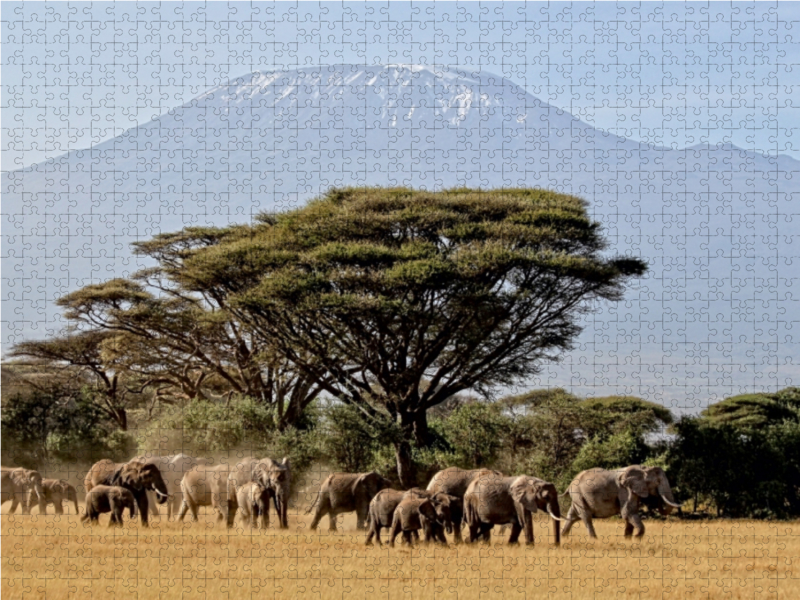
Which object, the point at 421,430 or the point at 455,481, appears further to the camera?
the point at 421,430

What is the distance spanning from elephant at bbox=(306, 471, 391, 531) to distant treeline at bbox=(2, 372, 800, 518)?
302 inches

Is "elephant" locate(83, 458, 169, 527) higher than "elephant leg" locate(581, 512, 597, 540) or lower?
higher

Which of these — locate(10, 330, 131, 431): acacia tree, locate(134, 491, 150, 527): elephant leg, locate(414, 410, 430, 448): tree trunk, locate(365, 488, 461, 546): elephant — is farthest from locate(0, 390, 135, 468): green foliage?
locate(365, 488, 461, 546): elephant

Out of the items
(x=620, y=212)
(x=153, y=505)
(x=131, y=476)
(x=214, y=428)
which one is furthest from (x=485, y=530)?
(x=214, y=428)

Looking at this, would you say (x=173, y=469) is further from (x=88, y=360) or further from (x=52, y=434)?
(x=88, y=360)

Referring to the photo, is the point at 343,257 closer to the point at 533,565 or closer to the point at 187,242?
the point at 187,242

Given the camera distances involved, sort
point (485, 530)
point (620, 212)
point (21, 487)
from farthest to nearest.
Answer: point (21, 487) → point (620, 212) → point (485, 530)

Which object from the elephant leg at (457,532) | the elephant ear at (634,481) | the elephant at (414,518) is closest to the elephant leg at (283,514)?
the elephant at (414,518)

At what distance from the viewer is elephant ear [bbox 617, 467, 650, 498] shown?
24.5m

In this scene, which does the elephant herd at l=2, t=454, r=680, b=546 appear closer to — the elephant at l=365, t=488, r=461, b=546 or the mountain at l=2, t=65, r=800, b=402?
the elephant at l=365, t=488, r=461, b=546

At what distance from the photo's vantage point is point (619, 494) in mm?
24578

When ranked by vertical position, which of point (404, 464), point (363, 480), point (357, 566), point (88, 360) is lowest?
point (357, 566)

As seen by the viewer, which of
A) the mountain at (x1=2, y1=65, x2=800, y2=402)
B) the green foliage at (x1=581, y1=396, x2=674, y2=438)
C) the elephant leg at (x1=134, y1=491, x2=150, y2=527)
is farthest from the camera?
the green foliage at (x1=581, y1=396, x2=674, y2=438)

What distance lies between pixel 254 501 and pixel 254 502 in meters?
0.02
